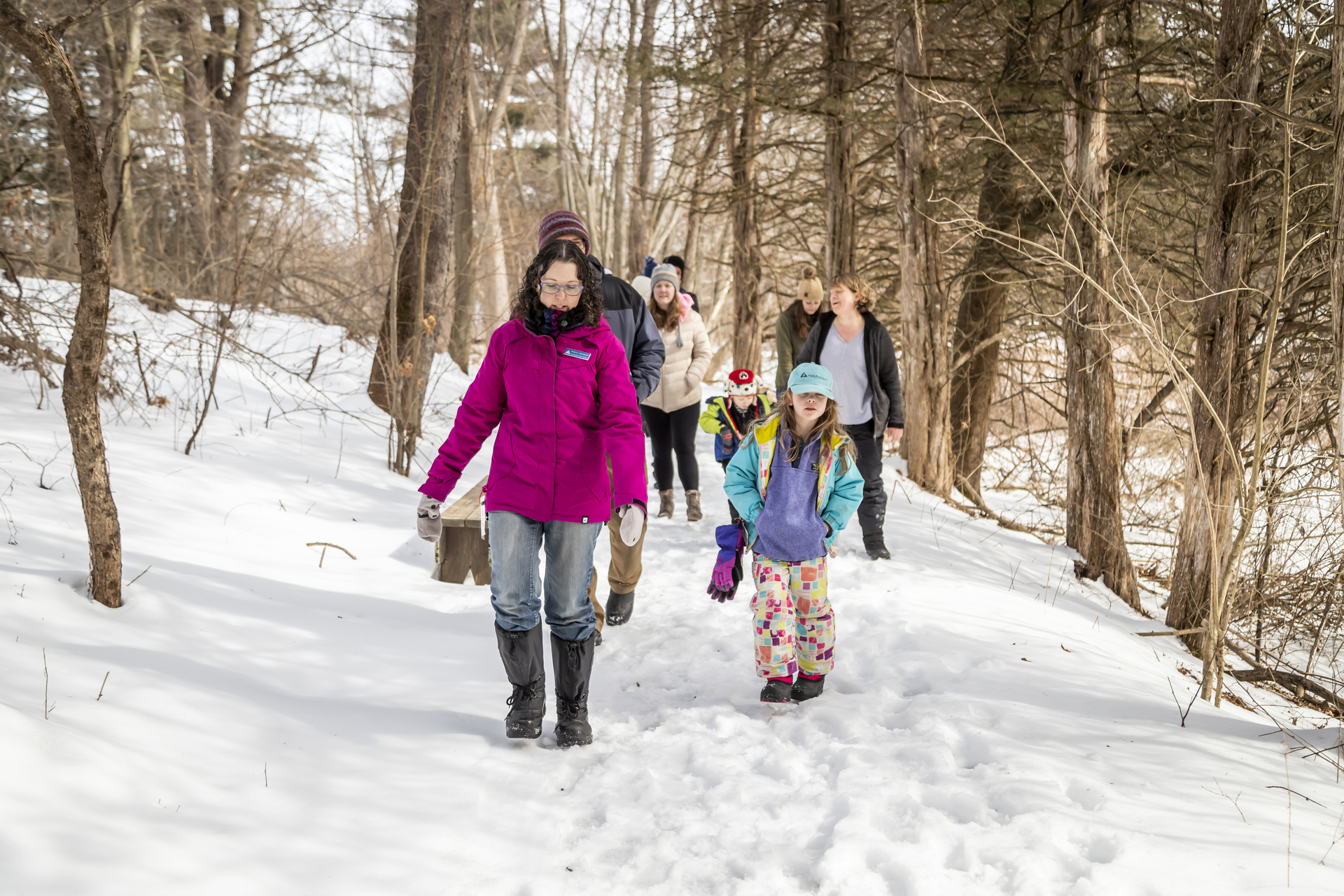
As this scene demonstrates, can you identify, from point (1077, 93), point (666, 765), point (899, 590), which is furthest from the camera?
point (1077, 93)

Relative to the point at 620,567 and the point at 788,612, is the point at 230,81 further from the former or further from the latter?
the point at 788,612

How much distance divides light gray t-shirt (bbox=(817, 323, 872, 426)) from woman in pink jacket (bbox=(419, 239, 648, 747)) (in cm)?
265

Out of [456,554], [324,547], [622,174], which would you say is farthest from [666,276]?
[622,174]

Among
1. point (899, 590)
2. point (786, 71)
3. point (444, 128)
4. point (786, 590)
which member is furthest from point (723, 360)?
point (786, 590)

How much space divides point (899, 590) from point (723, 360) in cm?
1938

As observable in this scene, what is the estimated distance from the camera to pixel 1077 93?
6668mm

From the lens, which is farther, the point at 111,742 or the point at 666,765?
the point at 666,765

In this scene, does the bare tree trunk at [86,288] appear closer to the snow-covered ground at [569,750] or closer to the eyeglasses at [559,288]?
the snow-covered ground at [569,750]

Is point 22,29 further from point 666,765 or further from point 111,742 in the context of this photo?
point 666,765

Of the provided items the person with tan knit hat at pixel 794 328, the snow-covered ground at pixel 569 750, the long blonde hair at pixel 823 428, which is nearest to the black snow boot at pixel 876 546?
the snow-covered ground at pixel 569 750

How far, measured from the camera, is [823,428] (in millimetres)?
3727

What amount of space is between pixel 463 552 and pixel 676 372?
214cm

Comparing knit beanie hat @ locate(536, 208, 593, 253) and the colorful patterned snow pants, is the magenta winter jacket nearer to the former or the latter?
knit beanie hat @ locate(536, 208, 593, 253)

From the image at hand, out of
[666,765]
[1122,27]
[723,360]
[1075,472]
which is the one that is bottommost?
[666,765]
